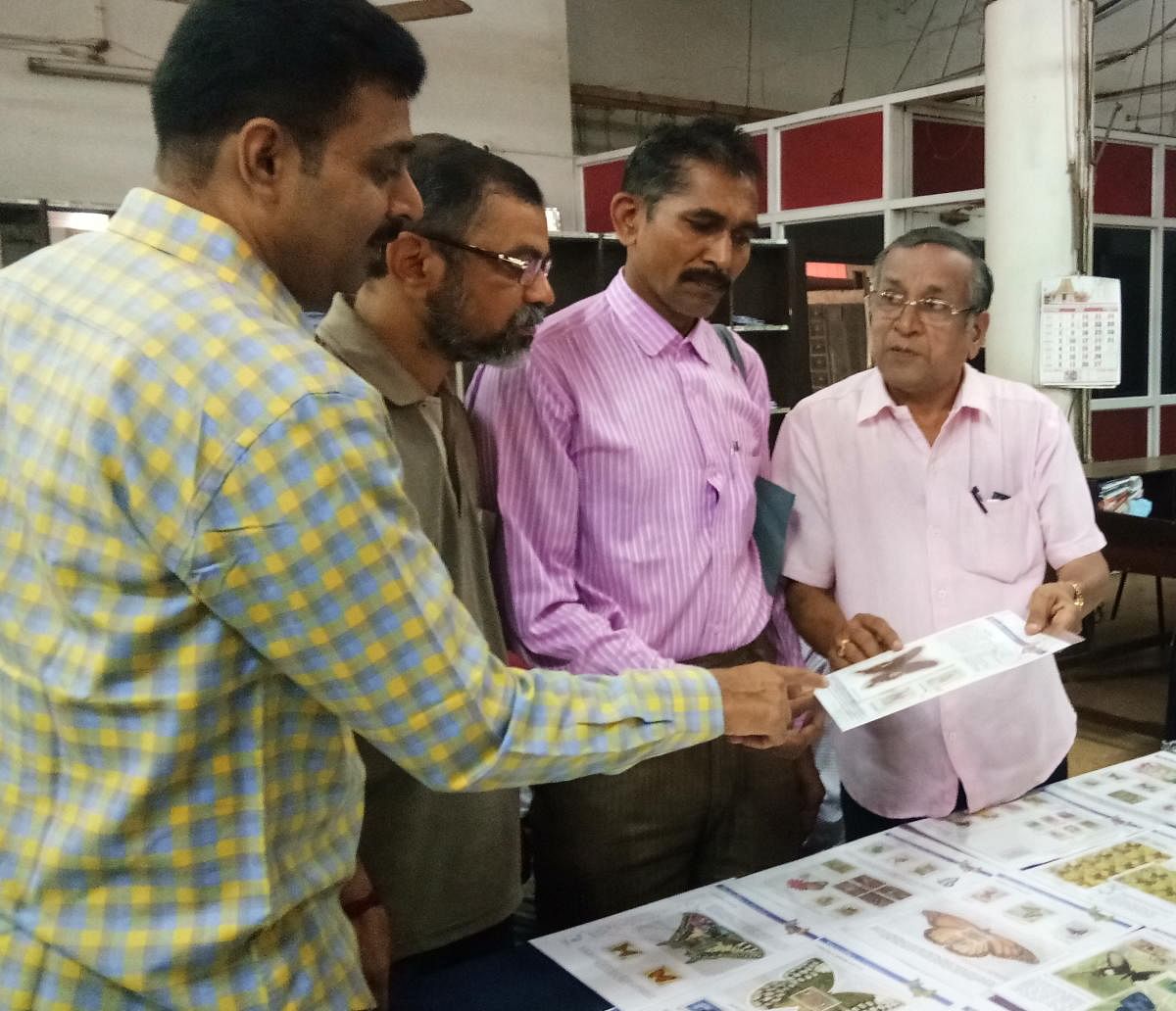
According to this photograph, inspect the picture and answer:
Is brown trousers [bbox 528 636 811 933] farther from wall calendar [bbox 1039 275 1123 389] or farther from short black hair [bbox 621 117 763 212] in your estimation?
wall calendar [bbox 1039 275 1123 389]

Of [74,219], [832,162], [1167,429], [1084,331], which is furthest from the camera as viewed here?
[1167,429]

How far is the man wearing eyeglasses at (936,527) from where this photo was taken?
5.77 ft

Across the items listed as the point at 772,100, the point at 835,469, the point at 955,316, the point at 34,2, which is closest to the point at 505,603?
the point at 835,469

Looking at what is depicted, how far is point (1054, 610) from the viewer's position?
1664 millimetres

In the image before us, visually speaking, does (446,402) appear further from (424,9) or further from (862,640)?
(424,9)

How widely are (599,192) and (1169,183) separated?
3964 millimetres

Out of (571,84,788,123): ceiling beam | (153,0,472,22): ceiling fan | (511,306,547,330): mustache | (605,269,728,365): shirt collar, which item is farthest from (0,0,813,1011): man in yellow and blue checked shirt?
(571,84,788,123): ceiling beam

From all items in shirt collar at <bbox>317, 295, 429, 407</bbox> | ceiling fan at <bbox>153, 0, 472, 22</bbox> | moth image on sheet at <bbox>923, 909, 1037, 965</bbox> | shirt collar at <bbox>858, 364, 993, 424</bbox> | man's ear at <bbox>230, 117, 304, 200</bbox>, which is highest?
ceiling fan at <bbox>153, 0, 472, 22</bbox>

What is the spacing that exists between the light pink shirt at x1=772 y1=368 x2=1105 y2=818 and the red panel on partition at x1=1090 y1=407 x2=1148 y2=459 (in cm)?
561

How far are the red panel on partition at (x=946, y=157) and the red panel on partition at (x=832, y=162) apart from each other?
0.29 metres

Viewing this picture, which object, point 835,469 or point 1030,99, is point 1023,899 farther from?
point 1030,99

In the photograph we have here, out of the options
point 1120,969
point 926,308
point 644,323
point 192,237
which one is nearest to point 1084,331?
→ point 926,308

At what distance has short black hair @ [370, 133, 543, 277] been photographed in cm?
146

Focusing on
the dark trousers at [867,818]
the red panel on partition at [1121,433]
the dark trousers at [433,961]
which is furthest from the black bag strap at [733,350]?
the red panel on partition at [1121,433]
